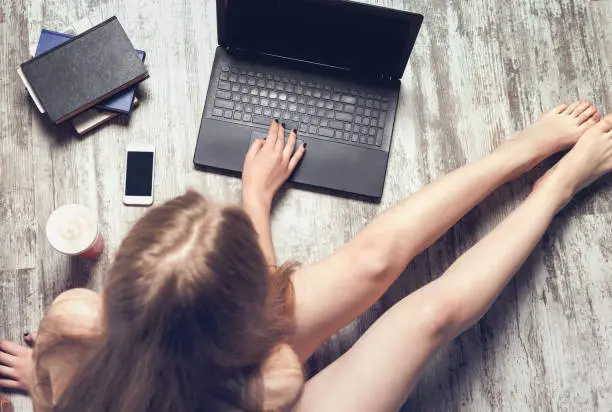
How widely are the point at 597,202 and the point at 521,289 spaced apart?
0.27 m

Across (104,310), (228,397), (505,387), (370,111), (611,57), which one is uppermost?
(611,57)

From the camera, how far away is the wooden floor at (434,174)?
3.72ft

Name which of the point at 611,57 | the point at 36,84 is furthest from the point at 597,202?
the point at 36,84

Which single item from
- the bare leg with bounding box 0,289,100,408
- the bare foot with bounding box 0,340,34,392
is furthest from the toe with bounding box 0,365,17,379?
the bare leg with bounding box 0,289,100,408

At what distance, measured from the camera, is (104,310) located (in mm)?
731

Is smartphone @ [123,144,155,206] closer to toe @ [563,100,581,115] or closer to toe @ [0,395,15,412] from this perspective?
toe @ [0,395,15,412]

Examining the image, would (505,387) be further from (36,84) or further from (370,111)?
(36,84)

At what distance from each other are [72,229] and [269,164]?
1.33 ft

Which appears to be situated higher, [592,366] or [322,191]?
[322,191]

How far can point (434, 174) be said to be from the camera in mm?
1194

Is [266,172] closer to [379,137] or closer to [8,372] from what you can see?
[379,137]

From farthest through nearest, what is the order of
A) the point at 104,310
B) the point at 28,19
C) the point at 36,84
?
1. the point at 28,19
2. the point at 36,84
3. the point at 104,310

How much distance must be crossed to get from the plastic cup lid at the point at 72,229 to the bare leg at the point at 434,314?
1.66ft

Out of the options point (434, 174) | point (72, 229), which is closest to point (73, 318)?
point (72, 229)
